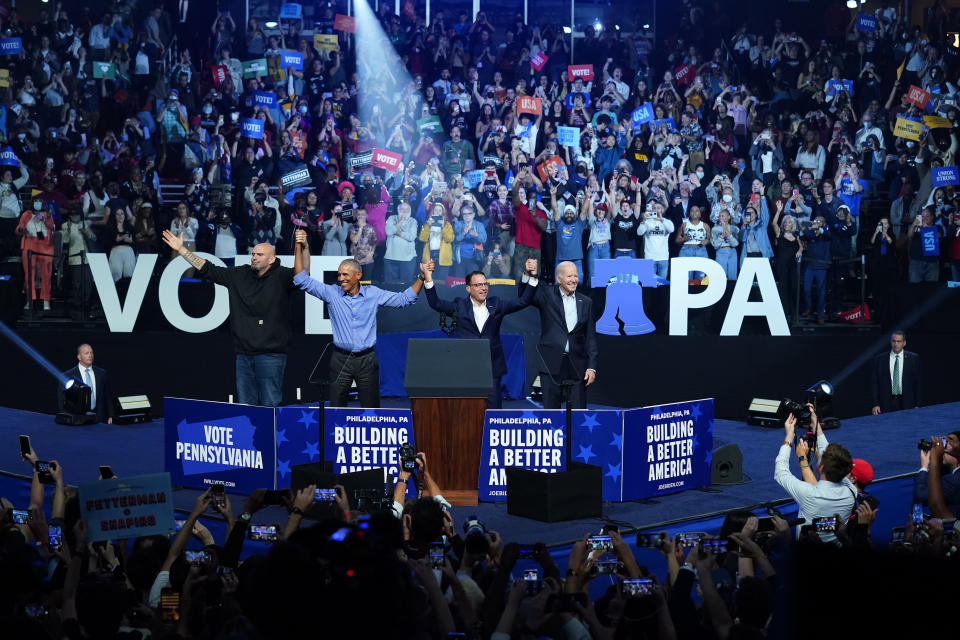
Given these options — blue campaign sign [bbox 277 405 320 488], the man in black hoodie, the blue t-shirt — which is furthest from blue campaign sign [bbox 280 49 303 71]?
blue campaign sign [bbox 277 405 320 488]

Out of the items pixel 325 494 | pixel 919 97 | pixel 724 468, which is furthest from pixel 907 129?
pixel 325 494

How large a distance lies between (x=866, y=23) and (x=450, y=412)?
13741 millimetres

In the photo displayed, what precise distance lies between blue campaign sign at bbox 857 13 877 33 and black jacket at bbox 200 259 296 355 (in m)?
13.2

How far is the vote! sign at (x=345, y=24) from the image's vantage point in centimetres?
1909

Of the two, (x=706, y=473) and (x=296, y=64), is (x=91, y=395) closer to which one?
(x=706, y=473)

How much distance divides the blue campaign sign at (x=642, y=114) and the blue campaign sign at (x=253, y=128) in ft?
19.2

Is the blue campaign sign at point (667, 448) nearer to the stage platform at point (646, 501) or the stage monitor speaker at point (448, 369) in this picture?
the stage platform at point (646, 501)

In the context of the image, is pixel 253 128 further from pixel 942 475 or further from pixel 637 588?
pixel 637 588

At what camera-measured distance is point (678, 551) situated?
459 cm

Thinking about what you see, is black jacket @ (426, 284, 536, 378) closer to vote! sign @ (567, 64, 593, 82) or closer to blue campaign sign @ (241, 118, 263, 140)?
blue campaign sign @ (241, 118, 263, 140)

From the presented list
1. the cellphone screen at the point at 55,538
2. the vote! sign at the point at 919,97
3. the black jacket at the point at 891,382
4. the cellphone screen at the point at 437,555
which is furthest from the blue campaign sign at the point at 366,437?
the vote! sign at the point at 919,97

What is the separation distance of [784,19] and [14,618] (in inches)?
771

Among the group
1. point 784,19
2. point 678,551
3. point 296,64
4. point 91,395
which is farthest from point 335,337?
point 784,19

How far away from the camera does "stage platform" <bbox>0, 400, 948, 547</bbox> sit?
8398 millimetres
